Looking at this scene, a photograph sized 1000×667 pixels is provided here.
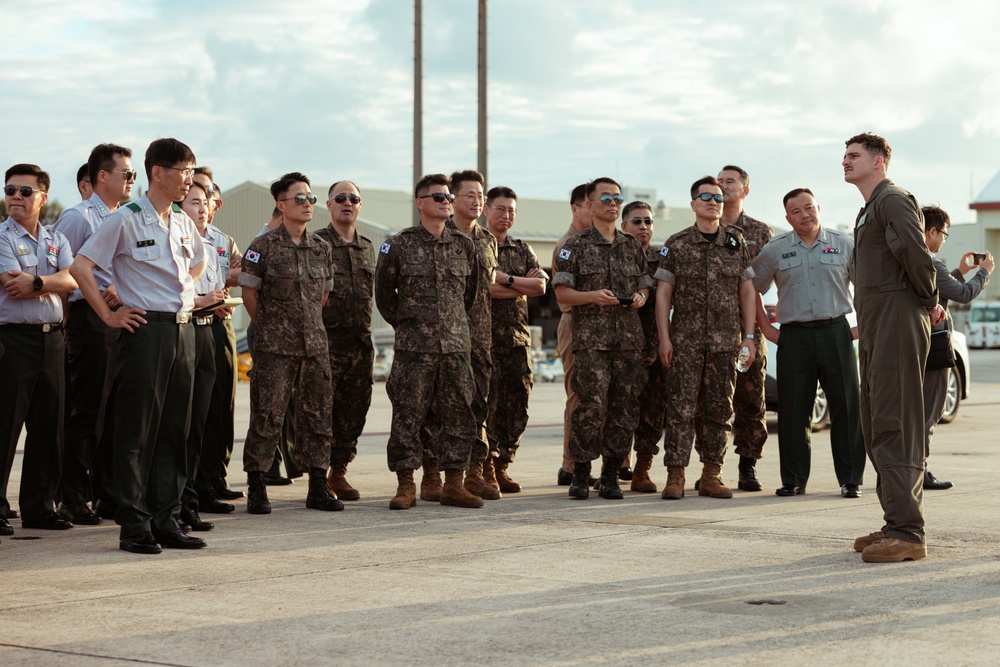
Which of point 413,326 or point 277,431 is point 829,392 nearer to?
point 413,326

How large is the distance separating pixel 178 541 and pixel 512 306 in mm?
3321

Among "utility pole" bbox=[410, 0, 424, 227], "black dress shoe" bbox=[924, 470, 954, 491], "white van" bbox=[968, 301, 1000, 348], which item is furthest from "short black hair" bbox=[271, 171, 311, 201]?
"white van" bbox=[968, 301, 1000, 348]

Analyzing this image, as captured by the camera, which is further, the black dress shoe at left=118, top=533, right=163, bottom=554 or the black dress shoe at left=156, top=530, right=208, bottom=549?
the black dress shoe at left=156, top=530, right=208, bottom=549

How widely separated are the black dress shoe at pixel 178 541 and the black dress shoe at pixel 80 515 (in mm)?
1183

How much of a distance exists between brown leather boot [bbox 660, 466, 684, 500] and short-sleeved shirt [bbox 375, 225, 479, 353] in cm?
157

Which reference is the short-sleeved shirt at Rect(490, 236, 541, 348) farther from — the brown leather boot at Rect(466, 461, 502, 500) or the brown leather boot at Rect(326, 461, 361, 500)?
the brown leather boot at Rect(326, 461, 361, 500)

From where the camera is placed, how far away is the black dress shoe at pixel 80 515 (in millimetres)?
7953

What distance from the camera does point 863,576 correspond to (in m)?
6.02

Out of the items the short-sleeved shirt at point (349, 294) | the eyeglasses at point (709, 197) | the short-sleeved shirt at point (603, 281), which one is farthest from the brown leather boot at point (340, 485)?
the eyeglasses at point (709, 197)

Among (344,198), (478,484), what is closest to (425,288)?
(344,198)

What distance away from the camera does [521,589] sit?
575 centimetres

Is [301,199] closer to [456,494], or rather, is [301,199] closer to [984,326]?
[456,494]

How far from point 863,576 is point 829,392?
3.35 m

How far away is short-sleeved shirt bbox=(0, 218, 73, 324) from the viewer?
7.63 m
